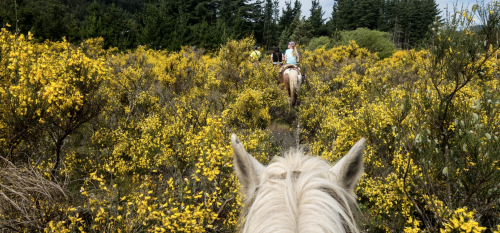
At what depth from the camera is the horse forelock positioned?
3.12 ft

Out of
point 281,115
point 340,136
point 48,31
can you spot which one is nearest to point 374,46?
point 281,115

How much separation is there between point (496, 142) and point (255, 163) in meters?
2.20

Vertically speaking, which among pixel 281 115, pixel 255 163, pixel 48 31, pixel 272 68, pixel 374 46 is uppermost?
pixel 48 31

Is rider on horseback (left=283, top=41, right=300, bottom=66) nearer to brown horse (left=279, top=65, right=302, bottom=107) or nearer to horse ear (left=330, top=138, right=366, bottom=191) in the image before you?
brown horse (left=279, top=65, right=302, bottom=107)

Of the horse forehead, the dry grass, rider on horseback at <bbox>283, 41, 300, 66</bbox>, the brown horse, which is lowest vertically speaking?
the dry grass

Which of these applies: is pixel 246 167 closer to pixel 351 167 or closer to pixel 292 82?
pixel 351 167

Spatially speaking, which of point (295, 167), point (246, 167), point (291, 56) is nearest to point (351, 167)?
point (295, 167)

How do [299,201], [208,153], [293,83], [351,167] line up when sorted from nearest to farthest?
1. [299,201]
2. [351,167]
3. [208,153]
4. [293,83]

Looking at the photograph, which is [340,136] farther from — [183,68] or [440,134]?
[183,68]

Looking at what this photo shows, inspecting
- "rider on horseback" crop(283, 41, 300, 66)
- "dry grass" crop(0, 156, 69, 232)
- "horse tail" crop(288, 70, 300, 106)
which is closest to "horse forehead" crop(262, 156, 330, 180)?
"dry grass" crop(0, 156, 69, 232)

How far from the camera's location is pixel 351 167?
1.25 meters

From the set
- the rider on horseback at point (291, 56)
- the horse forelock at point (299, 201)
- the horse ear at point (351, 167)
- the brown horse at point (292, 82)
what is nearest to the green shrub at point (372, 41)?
the rider on horseback at point (291, 56)

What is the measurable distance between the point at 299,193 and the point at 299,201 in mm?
34

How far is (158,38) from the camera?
2462cm
